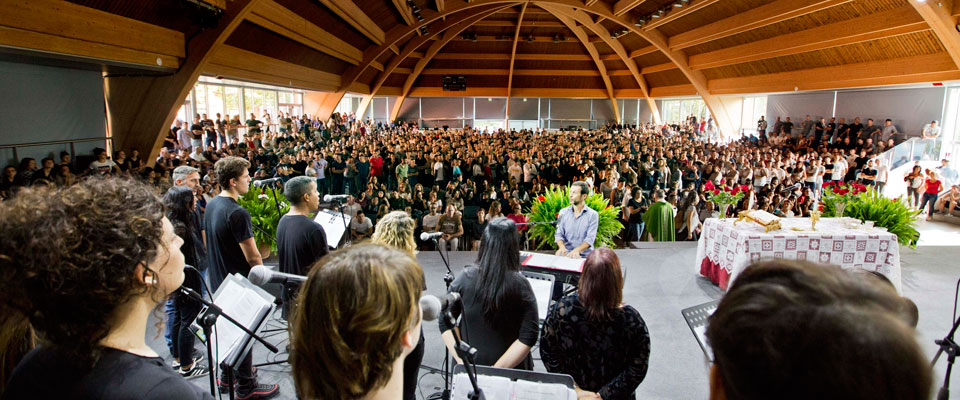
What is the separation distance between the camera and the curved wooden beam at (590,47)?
23.7 meters

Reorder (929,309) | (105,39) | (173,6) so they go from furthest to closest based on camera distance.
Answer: (173,6) → (105,39) → (929,309)

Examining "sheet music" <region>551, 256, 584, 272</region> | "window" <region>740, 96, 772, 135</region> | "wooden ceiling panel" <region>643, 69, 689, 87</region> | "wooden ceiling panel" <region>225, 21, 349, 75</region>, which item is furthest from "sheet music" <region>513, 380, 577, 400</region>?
"wooden ceiling panel" <region>643, 69, 689, 87</region>

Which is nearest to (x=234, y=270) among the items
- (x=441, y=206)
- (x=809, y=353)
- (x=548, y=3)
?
(x=809, y=353)

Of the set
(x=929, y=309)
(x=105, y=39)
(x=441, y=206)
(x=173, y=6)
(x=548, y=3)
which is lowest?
(x=929, y=309)

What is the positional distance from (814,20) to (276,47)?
14.6 metres

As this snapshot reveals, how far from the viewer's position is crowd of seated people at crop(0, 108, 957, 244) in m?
8.19

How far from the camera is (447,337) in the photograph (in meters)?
2.60

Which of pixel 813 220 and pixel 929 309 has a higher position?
pixel 813 220

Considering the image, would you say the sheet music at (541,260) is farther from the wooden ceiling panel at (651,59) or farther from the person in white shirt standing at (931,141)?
the wooden ceiling panel at (651,59)

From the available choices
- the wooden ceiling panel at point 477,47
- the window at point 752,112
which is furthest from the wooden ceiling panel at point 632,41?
the wooden ceiling panel at point 477,47

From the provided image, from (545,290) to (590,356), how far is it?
1147 mm

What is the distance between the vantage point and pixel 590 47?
2673 cm

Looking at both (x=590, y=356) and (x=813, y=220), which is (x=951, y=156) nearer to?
(x=813, y=220)

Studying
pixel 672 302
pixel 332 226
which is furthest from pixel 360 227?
pixel 672 302
